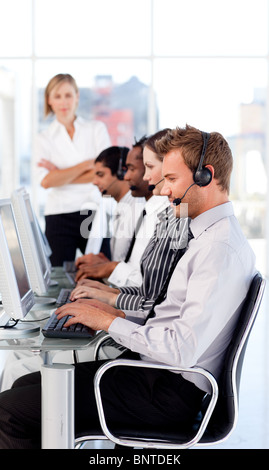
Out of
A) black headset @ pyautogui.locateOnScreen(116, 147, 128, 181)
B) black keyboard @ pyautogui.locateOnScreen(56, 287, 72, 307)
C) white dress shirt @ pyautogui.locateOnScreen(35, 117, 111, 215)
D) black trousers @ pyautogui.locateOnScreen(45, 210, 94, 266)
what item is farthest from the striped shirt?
white dress shirt @ pyautogui.locateOnScreen(35, 117, 111, 215)

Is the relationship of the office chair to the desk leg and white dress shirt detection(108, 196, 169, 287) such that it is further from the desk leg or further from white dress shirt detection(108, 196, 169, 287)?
white dress shirt detection(108, 196, 169, 287)

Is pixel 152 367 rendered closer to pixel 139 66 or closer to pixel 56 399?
pixel 56 399

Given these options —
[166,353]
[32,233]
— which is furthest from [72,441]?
[32,233]

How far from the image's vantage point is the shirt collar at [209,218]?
6.72 feet

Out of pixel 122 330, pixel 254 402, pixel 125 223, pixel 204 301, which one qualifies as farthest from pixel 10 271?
pixel 254 402

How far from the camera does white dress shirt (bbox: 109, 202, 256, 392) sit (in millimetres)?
1883

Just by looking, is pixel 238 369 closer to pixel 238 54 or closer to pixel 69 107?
pixel 69 107

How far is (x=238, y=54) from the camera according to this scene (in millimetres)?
7844

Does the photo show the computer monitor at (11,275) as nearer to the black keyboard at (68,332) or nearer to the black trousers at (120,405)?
the black keyboard at (68,332)

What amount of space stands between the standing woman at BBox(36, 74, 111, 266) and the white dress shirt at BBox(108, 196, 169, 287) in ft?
3.66

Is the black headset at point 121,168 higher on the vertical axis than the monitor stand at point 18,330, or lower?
higher

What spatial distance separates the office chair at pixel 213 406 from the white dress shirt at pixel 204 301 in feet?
0.11

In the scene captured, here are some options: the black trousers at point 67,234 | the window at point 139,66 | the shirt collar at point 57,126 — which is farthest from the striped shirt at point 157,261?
the window at point 139,66

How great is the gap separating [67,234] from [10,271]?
7.94 ft
